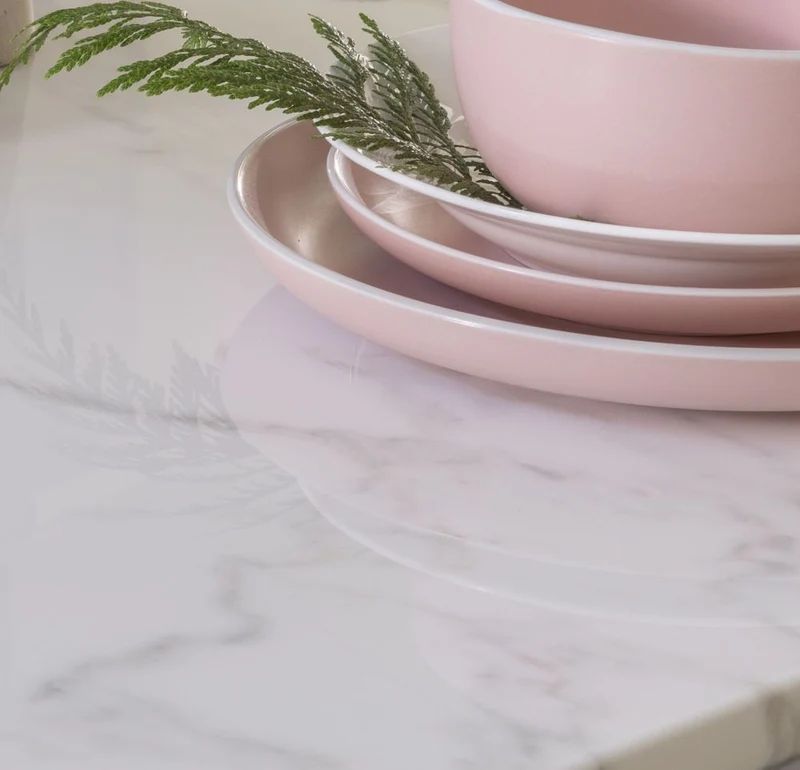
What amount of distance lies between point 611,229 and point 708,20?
254 mm

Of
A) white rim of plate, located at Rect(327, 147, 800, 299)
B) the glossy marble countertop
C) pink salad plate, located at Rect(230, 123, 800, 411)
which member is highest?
white rim of plate, located at Rect(327, 147, 800, 299)

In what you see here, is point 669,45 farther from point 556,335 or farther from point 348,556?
point 348,556

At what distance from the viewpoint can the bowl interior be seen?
662mm

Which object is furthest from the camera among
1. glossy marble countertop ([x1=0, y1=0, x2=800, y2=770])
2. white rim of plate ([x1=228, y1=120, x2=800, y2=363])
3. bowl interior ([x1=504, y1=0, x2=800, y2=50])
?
bowl interior ([x1=504, y1=0, x2=800, y2=50])

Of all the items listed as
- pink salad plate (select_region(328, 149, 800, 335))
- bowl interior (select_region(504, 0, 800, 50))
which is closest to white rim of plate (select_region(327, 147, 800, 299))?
pink salad plate (select_region(328, 149, 800, 335))

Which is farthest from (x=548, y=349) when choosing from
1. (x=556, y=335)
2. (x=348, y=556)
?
(x=348, y=556)

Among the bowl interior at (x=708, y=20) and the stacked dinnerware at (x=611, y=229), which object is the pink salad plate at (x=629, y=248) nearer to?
the stacked dinnerware at (x=611, y=229)

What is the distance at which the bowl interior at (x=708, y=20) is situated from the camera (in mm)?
662

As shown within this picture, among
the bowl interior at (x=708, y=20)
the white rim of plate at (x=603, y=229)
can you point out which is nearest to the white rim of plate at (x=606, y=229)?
the white rim of plate at (x=603, y=229)

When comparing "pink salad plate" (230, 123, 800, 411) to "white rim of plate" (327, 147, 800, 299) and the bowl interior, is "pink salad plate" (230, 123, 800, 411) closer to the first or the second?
"white rim of plate" (327, 147, 800, 299)

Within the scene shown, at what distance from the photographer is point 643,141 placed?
1.55 feet

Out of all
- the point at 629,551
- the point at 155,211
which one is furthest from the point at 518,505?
the point at 155,211

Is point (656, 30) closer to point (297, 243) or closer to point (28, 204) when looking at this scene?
point (297, 243)

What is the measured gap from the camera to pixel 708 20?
0.67 m
